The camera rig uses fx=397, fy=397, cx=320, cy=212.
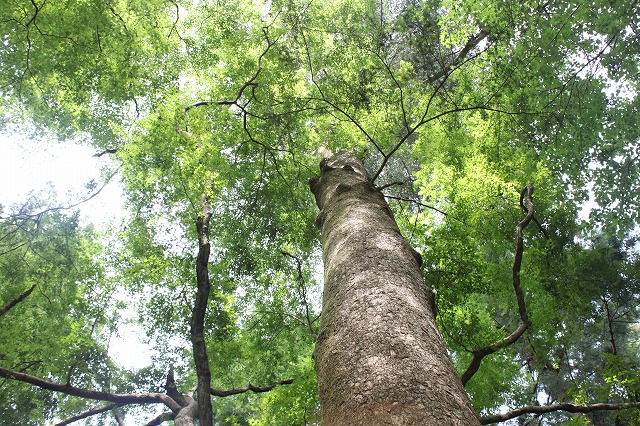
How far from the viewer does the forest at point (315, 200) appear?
4211mm

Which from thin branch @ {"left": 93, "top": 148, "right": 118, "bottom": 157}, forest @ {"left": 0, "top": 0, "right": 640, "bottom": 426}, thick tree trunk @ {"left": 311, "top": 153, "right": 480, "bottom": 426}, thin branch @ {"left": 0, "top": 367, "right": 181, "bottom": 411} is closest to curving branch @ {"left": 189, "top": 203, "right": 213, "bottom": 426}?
forest @ {"left": 0, "top": 0, "right": 640, "bottom": 426}

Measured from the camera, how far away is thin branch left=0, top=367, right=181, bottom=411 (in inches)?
245

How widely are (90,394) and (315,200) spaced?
5.48 metres

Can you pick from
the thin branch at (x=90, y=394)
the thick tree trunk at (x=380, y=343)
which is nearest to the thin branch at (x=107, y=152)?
the thin branch at (x=90, y=394)

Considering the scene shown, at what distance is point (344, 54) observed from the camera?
298 inches

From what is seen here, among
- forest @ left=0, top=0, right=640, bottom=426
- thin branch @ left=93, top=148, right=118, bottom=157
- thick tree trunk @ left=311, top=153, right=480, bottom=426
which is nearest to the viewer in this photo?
thick tree trunk @ left=311, top=153, right=480, bottom=426

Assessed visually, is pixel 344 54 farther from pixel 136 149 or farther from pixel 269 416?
pixel 269 416

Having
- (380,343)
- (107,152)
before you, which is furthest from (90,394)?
(380,343)

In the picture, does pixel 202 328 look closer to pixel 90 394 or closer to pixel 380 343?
pixel 90 394

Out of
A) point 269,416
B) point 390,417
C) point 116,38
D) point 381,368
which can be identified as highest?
point 116,38

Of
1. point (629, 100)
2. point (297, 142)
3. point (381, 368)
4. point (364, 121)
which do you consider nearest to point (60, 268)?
point (297, 142)

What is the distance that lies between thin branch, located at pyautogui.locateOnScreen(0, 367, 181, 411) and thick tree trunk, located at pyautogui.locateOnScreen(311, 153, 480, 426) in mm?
5940

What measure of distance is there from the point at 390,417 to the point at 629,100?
7.59 meters

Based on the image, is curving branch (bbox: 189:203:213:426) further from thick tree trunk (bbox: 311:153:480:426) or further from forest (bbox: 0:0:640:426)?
thick tree trunk (bbox: 311:153:480:426)
